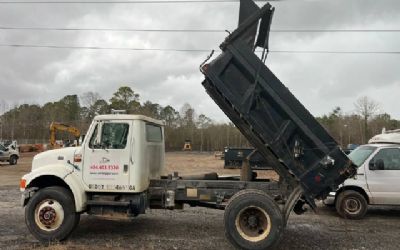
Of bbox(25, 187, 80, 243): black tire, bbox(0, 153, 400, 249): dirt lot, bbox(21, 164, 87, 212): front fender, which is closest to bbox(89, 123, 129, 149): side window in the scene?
bbox(21, 164, 87, 212): front fender

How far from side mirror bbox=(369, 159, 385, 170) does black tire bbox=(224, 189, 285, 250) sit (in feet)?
15.1

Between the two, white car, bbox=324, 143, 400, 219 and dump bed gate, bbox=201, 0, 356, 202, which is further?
white car, bbox=324, 143, 400, 219

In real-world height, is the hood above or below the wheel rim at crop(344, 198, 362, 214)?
above

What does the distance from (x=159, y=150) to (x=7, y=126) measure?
7927 cm

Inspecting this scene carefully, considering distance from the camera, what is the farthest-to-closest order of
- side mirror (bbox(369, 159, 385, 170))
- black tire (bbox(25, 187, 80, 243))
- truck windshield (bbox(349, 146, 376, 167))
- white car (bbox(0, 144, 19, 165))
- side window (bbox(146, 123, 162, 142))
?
1. white car (bbox(0, 144, 19, 165))
2. truck windshield (bbox(349, 146, 376, 167))
3. side mirror (bbox(369, 159, 385, 170))
4. side window (bbox(146, 123, 162, 142))
5. black tire (bbox(25, 187, 80, 243))

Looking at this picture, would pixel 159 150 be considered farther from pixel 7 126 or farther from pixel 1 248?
pixel 7 126

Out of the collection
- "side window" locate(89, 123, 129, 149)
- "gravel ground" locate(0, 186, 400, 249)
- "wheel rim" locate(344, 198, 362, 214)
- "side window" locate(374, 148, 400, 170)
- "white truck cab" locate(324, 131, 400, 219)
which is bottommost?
"gravel ground" locate(0, 186, 400, 249)

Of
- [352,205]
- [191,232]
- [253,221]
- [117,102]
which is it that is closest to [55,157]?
[191,232]

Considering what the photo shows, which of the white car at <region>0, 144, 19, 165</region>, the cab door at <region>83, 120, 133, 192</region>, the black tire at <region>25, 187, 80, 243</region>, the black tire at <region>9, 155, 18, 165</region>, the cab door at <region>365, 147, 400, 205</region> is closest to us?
the black tire at <region>25, 187, 80, 243</region>

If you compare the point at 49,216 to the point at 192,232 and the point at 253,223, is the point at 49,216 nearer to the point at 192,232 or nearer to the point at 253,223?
the point at 192,232

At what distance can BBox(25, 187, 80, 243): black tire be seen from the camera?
316 inches

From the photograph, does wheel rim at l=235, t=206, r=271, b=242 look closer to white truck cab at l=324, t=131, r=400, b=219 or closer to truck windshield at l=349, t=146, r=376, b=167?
white truck cab at l=324, t=131, r=400, b=219

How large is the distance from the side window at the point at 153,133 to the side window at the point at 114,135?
0.68 metres

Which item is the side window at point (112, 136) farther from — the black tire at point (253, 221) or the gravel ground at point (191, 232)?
the black tire at point (253, 221)
